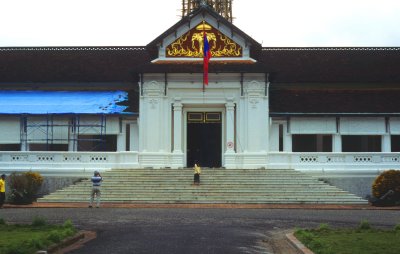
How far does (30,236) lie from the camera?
48.7 ft

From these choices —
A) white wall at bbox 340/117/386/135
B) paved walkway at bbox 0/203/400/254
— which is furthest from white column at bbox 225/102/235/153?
paved walkway at bbox 0/203/400/254

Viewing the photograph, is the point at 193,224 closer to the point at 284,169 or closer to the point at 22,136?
the point at 284,169

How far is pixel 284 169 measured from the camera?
3164cm

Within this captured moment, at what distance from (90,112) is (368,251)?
23201 millimetres

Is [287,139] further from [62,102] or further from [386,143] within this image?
[62,102]

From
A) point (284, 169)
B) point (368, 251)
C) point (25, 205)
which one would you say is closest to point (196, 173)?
point (284, 169)

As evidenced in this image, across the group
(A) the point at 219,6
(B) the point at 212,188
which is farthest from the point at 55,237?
(A) the point at 219,6

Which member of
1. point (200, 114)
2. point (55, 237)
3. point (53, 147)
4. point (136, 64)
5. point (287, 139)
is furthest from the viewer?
point (136, 64)

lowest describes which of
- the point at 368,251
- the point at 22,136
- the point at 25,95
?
the point at 368,251

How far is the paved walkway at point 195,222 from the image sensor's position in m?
14.3

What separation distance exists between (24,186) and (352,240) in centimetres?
1697

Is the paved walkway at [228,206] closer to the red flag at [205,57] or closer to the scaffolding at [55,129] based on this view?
the scaffolding at [55,129]

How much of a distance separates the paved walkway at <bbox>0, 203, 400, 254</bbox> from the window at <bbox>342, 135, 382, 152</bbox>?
1168 centimetres

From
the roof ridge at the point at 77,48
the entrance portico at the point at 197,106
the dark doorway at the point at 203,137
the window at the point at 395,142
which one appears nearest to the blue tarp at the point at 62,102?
the entrance portico at the point at 197,106
